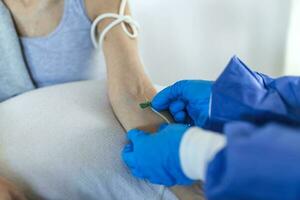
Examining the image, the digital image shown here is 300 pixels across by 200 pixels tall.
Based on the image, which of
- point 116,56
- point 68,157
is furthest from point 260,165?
point 116,56

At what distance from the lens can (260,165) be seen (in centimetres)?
45

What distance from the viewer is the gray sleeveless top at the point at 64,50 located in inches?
40.8

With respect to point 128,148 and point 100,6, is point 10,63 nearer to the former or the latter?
point 100,6

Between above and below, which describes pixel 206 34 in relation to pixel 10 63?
below

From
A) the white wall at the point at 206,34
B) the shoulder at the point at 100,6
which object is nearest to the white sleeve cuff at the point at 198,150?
the shoulder at the point at 100,6

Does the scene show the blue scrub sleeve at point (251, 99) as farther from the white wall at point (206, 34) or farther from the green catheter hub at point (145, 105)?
the white wall at point (206, 34)

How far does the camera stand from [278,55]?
1785 mm

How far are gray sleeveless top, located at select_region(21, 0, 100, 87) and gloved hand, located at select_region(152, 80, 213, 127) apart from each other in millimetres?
340

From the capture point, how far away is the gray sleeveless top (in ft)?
3.40

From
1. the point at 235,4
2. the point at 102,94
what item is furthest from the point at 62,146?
the point at 235,4

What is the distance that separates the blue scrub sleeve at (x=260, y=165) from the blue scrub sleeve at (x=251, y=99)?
4.5 inches

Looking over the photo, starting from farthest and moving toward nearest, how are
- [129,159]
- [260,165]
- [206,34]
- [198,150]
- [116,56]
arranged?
[206,34], [116,56], [129,159], [198,150], [260,165]

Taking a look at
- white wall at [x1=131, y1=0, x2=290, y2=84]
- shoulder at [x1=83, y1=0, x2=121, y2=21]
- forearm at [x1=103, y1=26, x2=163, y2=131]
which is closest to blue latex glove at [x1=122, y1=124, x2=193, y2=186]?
forearm at [x1=103, y1=26, x2=163, y2=131]

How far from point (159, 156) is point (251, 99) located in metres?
0.18
